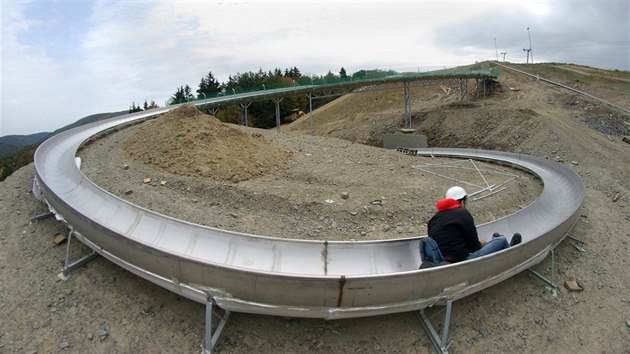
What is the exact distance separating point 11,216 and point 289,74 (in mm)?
86914

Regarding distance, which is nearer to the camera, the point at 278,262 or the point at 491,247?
the point at 491,247

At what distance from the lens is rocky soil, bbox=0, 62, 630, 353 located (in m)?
5.93

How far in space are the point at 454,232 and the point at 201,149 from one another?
382 inches

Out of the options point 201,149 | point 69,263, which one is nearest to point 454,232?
point 69,263

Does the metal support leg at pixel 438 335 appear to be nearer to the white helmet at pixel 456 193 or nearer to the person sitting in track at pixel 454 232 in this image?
the person sitting in track at pixel 454 232

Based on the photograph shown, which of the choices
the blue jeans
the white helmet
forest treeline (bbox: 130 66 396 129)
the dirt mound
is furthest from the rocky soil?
forest treeline (bbox: 130 66 396 129)

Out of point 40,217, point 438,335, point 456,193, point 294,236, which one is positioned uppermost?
point 456,193

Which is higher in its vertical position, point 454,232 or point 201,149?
point 201,149

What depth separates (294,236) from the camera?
896cm

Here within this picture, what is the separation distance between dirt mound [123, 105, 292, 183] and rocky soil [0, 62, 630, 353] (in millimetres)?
75

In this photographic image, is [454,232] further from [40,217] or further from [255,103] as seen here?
[255,103]

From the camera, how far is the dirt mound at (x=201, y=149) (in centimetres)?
1241

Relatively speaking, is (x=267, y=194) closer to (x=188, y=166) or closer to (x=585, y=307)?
(x=188, y=166)

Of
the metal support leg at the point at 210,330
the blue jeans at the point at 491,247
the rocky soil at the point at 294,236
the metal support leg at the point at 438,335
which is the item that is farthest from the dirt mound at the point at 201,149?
the blue jeans at the point at 491,247
